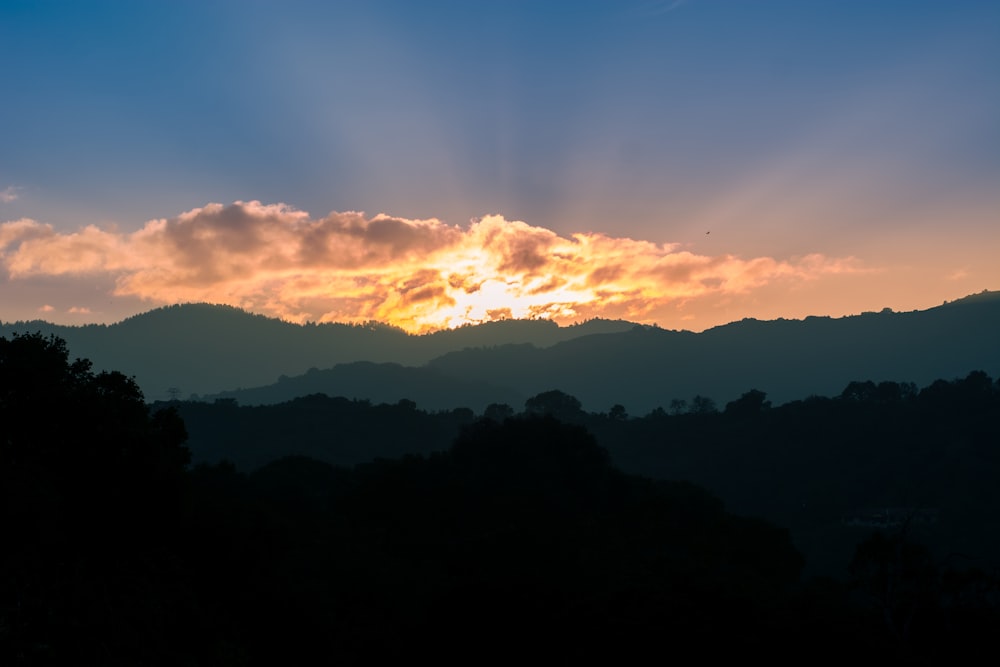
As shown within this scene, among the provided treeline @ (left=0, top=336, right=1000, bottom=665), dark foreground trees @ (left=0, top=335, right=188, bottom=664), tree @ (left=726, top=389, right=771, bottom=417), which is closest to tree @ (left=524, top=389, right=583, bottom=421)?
tree @ (left=726, top=389, right=771, bottom=417)

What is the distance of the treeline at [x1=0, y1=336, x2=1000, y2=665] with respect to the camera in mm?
23891

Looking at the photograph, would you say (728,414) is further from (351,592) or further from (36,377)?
(36,377)

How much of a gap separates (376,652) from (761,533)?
33988 mm

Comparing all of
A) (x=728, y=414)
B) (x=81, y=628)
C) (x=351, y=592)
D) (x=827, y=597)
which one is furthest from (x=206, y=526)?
(x=728, y=414)

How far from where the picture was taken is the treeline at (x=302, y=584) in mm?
23891

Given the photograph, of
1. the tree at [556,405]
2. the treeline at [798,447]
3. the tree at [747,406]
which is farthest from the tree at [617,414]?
the tree at [747,406]

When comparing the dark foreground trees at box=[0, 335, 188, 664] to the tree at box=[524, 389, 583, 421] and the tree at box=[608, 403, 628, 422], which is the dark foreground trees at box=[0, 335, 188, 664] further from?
the tree at box=[524, 389, 583, 421]

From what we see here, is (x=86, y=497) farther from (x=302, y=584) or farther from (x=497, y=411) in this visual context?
(x=497, y=411)

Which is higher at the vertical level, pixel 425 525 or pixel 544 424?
pixel 544 424

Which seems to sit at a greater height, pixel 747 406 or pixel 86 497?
pixel 747 406

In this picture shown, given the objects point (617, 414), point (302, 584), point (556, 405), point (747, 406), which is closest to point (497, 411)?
point (556, 405)

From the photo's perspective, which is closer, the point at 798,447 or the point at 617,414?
the point at 798,447

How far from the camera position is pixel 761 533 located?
56.0 meters

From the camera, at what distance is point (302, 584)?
34750 millimetres
